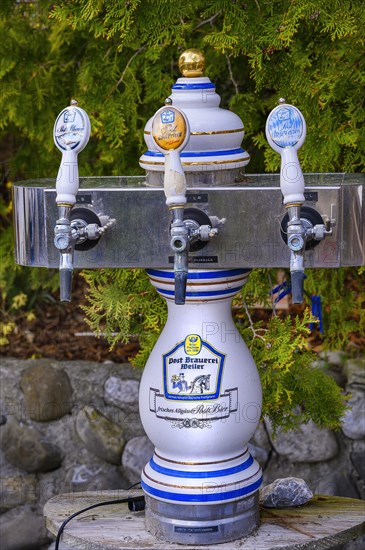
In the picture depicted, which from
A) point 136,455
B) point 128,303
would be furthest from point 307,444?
point 128,303

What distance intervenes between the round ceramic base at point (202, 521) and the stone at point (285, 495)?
0.24 metres

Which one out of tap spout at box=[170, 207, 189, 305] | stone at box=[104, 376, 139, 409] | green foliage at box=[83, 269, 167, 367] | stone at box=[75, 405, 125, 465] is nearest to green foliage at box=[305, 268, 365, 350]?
green foliage at box=[83, 269, 167, 367]

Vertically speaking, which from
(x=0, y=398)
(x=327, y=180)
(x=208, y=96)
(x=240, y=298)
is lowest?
(x=0, y=398)

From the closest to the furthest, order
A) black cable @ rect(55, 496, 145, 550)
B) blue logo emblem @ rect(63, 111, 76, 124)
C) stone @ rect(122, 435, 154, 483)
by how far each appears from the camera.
A: blue logo emblem @ rect(63, 111, 76, 124) < black cable @ rect(55, 496, 145, 550) < stone @ rect(122, 435, 154, 483)

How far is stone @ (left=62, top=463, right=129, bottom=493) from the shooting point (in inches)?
174

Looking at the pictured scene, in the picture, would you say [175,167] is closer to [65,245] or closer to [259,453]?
[65,245]

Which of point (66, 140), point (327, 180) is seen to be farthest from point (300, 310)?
point (66, 140)

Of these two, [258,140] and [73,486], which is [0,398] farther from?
[258,140]

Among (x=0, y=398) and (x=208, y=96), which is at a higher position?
(x=208, y=96)

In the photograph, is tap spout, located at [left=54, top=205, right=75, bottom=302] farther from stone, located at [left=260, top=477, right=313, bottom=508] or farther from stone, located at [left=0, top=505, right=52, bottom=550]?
stone, located at [left=0, top=505, right=52, bottom=550]

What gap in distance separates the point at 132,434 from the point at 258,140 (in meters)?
1.29

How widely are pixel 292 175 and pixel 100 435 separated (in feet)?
6.32

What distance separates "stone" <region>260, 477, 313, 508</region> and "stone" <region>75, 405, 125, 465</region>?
3.49 ft

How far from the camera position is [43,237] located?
3.07m
